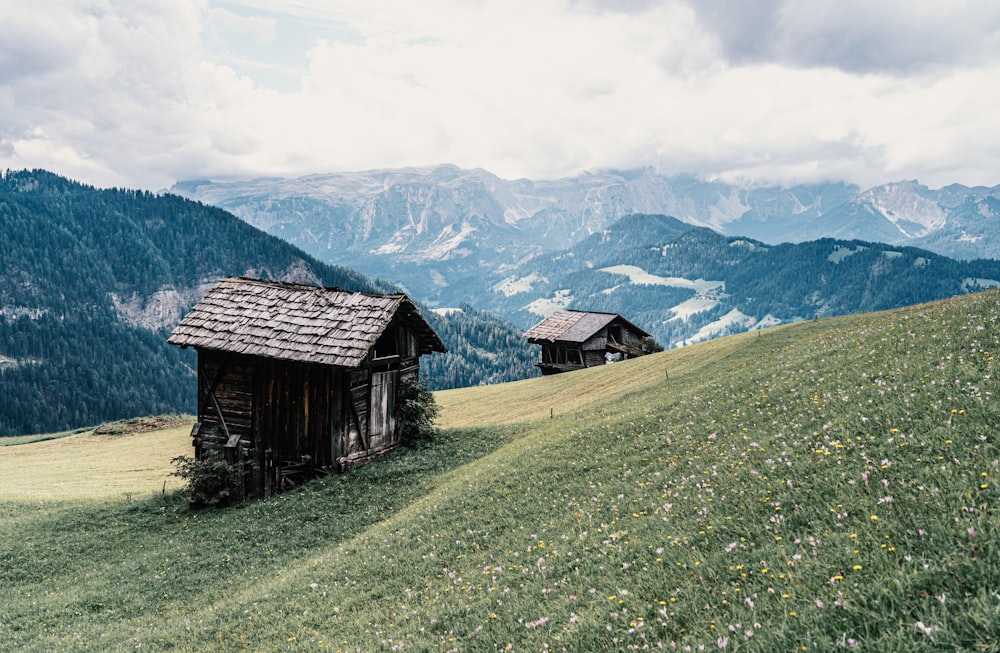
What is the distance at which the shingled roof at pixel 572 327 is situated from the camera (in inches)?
2992

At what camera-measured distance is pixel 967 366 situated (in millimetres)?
12297

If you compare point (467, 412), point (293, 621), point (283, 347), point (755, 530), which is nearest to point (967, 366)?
point (755, 530)

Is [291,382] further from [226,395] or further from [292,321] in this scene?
[226,395]

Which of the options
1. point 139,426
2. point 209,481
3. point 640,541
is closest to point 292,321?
point 209,481

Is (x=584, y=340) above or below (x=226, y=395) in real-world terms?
above

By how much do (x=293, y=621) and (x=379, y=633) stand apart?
3.04m

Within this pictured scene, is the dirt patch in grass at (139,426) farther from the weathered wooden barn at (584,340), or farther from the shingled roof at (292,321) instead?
the shingled roof at (292,321)

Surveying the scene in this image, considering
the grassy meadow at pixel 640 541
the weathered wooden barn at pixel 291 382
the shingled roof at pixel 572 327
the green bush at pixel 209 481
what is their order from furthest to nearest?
the shingled roof at pixel 572 327, the weathered wooden barn at pixel 291 382, the green bush at pixel 209 481, the grassy meadow at pixel 640 541

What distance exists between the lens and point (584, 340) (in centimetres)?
7412

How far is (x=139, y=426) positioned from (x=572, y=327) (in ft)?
193

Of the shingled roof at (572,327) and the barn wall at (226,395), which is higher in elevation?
the shingled roof at (572,327)

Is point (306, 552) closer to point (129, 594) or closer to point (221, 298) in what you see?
point (129, 594)

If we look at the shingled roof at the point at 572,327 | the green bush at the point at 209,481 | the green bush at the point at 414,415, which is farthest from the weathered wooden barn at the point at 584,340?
the green bush at the point at 209,481

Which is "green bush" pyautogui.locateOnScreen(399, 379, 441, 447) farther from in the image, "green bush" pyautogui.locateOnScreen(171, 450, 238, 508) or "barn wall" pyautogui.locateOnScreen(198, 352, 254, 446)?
"green bush" pyautogui.locateOnScreen(171, 450, 238, 508)
